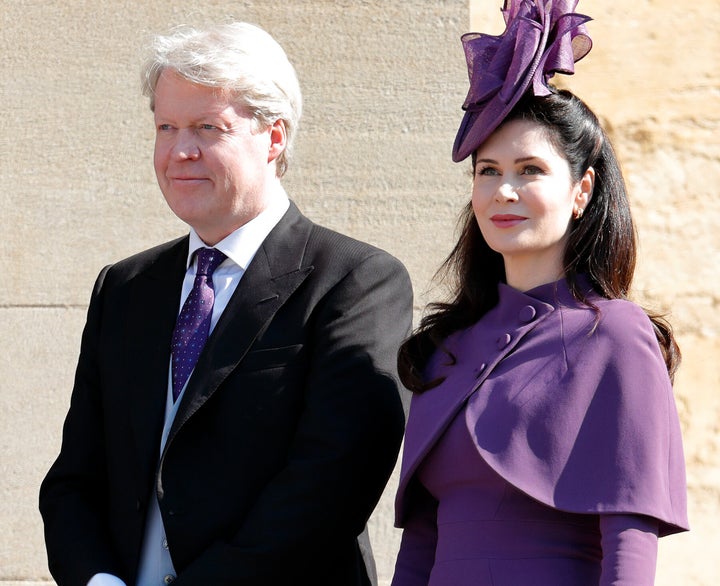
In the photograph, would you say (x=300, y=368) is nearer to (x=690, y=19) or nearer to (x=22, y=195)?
(x=22, y=195)

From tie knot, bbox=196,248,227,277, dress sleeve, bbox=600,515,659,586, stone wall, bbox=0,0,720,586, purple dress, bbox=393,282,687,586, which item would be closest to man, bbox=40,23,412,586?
tie knot, bbox=196,248,227,277

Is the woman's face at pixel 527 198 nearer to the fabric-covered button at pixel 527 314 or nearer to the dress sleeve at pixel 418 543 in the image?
the fabric-covered button at pixel 527 314

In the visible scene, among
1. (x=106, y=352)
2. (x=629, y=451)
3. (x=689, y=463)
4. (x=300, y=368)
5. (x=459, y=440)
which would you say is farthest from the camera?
(x=689, y=463)

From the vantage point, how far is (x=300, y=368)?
2588mm

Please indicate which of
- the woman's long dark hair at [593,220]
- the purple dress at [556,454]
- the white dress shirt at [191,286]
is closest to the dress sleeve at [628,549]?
the purple dress at [556,454]

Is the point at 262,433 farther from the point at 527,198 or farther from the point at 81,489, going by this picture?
the point at 527,198

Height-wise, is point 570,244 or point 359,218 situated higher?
point 570,244

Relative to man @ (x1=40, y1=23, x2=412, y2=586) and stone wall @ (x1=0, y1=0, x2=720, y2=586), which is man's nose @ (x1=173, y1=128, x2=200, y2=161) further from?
stone wall @ (x1=0, y1=0, x2=720, y2=586)

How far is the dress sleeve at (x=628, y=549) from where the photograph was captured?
2035 millimetres

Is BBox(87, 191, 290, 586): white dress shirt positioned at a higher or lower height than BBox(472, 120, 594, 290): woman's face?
lower

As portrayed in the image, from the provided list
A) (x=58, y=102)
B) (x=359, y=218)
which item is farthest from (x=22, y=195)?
(x=359, y=218)

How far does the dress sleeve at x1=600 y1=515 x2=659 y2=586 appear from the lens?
2.04m

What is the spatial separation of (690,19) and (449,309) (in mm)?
1647

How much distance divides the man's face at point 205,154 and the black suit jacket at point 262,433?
134mm
